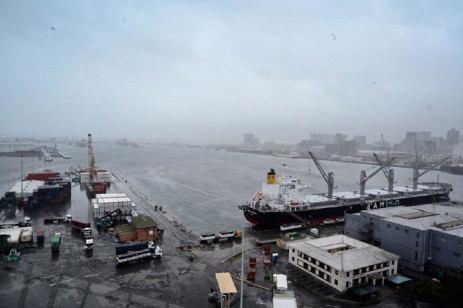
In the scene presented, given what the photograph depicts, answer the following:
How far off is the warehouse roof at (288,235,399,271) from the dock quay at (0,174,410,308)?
4.46 feet

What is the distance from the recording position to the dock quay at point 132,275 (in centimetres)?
1022

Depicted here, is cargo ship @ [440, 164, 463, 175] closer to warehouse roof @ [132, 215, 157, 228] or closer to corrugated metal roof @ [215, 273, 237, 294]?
warehouse roof @ [132, 215, 157, 228]

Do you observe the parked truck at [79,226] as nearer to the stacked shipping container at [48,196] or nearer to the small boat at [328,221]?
the stacked shipping container at [48,196]

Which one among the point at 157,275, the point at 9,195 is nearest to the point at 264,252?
the point at 157,275

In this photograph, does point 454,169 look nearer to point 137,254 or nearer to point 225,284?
point 225,284

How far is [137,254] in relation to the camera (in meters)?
13.6

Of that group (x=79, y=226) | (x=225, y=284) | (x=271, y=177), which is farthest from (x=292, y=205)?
(x=79, y=226)

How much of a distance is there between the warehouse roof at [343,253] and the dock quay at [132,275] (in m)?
1.36

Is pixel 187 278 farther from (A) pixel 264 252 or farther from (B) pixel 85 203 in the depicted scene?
(B) pixel 85 203

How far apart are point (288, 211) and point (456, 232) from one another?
31.5 feet

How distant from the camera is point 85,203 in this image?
90.8ft

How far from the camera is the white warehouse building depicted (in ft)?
37.5

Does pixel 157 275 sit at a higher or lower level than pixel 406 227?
lower

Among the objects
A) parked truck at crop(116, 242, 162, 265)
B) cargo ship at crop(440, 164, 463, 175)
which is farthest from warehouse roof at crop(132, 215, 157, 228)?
cargo ship at crop(440, 164, 463, 175)
